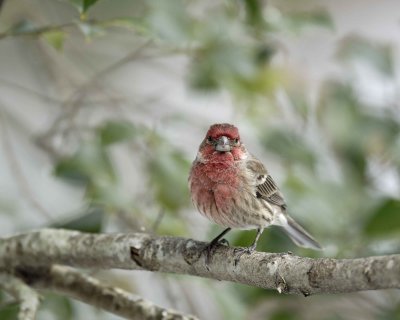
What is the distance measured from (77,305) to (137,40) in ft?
6.21

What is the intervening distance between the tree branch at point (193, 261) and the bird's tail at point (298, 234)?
0.73 meters

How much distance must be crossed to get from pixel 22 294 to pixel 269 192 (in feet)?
3.17

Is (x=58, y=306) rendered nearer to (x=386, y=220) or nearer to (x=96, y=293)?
(x=96, y=293)

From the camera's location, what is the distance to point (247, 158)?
263 centimetres

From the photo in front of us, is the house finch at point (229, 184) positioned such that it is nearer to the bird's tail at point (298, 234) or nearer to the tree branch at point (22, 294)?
the bird's tail at point (298, 234)

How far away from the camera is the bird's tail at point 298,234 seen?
9.17 ft

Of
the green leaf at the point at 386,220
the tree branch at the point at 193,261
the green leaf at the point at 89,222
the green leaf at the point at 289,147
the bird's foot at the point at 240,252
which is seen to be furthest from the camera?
the green leaf at the point at 289,147

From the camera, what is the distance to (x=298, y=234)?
9.30ft

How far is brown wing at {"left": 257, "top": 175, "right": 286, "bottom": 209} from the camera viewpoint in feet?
8.59

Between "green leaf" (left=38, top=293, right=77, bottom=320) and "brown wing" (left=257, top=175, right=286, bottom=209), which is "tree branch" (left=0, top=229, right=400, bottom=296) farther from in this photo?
"brown wing" (left=257, top=175, right=286, bottom=209)

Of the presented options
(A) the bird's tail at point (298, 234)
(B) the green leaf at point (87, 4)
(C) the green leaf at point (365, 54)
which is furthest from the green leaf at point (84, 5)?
(C) the green leaf at point (365, 54)

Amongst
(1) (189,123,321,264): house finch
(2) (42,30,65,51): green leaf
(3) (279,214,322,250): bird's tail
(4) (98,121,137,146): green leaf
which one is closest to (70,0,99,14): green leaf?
(2) (42,30,65,51): green leaf

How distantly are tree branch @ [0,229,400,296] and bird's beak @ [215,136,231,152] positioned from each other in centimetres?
40

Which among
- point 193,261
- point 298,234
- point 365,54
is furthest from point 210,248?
point 365,54
